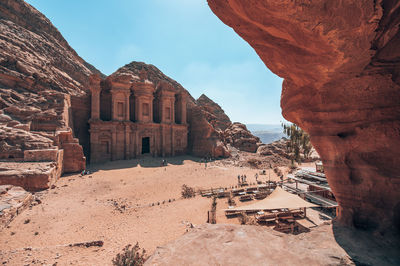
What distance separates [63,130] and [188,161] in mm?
16392

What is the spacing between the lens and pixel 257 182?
1630 centimetres

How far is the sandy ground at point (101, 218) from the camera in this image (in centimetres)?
609

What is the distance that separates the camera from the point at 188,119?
115 ft

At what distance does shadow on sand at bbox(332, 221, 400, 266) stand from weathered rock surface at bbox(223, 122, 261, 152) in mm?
34017

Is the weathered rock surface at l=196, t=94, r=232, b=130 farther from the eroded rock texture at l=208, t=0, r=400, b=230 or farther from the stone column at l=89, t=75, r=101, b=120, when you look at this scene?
the eroded rock texture at l=208, t=0, r=400, b=230

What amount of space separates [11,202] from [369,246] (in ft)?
45.4

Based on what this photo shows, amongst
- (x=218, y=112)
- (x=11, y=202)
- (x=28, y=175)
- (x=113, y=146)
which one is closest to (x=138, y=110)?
(x=113, y=146)

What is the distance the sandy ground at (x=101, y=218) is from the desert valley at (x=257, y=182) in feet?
0.21

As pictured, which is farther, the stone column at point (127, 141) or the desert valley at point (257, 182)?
the stone column at point (127, 141)

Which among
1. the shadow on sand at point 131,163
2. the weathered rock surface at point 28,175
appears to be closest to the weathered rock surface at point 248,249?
the weathered rock surface at point 28,175

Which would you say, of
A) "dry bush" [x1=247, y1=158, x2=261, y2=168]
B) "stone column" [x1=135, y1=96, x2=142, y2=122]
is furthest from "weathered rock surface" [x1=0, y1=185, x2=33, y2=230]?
"dry bush" [x1=247, y1=158, x2=261, y2=168]

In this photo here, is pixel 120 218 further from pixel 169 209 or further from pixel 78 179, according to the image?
pixel 78 179

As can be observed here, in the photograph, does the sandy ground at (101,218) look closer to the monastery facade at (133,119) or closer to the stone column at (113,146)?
the stone column at (113,146)

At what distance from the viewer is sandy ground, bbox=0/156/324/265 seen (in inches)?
240
